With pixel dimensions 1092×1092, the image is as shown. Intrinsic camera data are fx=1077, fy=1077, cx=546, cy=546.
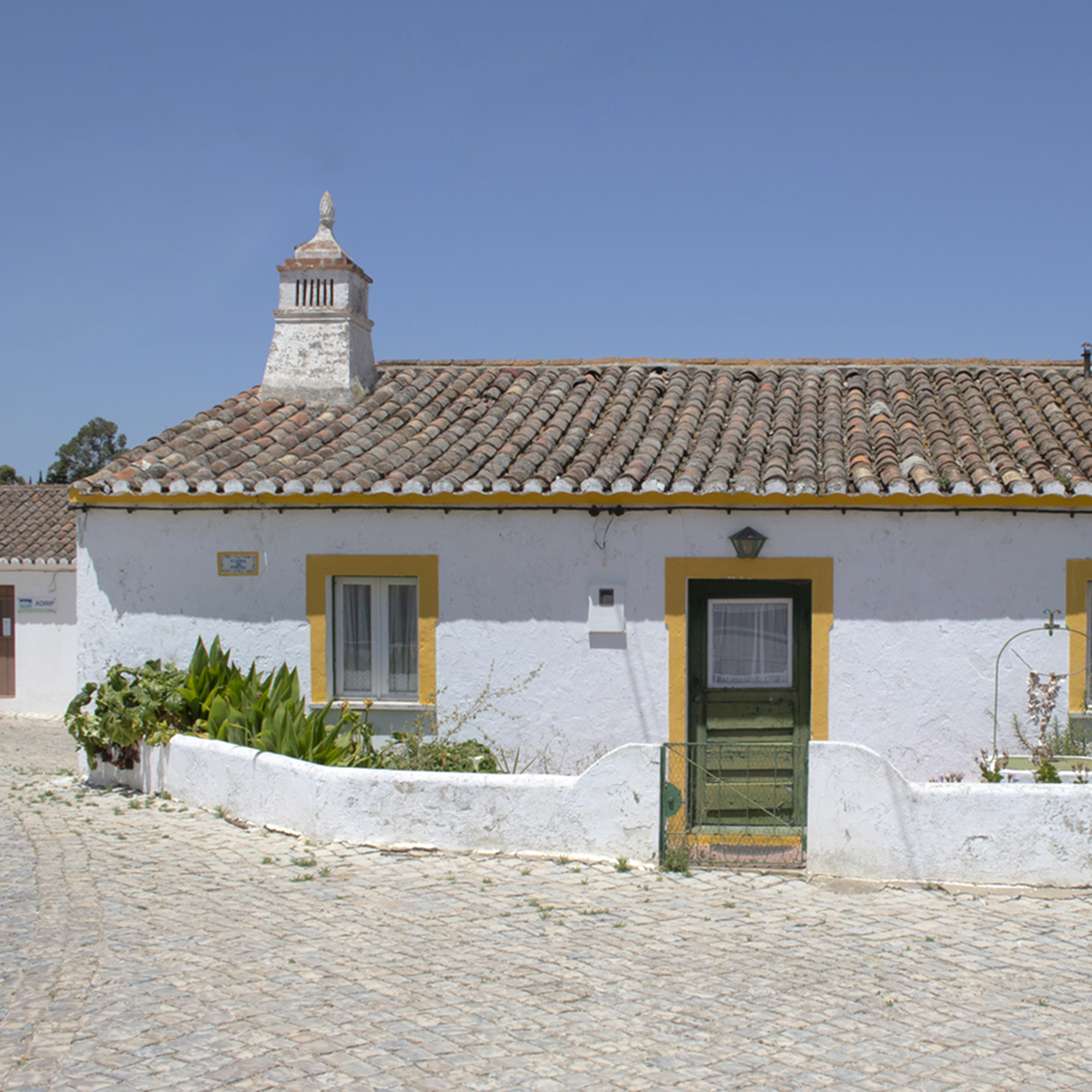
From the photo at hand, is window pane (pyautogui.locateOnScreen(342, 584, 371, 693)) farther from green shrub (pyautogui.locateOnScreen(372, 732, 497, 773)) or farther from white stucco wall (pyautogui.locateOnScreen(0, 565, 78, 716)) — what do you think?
white stucco wall (pyautogui.locateOnScreen(0, 565, 78, 716))

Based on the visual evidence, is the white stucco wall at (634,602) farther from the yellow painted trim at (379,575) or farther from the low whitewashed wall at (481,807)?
the low whitewashed wall at (481,807)

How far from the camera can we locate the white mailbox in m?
9.23

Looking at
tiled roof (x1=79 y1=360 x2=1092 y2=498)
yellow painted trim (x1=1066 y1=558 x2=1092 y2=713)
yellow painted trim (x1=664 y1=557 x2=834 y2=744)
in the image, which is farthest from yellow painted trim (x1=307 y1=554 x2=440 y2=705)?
yellow painted trim (x1=1066 y1=558 x2=1092 y2=713)

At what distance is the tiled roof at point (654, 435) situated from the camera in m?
9.03

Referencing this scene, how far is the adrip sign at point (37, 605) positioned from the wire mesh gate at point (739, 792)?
13184 mm

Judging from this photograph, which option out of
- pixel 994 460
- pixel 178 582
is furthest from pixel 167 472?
pixel 994 460

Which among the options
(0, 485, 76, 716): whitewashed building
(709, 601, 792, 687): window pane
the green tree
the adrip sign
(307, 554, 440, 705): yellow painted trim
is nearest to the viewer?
(709, 601, 792, 687): window pane

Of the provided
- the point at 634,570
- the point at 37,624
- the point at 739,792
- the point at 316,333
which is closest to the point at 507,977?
the point at 739,792

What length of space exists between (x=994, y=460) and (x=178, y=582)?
290 inches

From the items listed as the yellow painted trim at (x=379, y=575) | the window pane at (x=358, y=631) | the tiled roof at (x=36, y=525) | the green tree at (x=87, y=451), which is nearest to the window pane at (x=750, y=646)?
the yellow painted trim at (x=379, y=575)

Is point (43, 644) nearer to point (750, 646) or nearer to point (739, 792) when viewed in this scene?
point (750, 646)

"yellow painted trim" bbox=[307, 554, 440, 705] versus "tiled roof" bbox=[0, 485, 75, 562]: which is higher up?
"tiled roof" bbox=[0, 485, 75, 562]

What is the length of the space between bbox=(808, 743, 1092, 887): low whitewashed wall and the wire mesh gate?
648 mm

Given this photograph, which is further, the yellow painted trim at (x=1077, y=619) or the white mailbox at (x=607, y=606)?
the white mailbox at (x=607, y=606)
